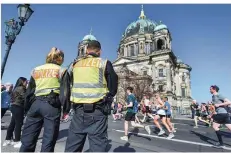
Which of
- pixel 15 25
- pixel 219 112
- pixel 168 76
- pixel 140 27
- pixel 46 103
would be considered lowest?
pixel 219 112

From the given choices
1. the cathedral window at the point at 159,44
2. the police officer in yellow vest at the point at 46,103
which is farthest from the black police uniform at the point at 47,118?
the cathedral window at the point at 159,44

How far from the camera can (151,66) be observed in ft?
162

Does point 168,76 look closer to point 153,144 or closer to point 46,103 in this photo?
point 153,144

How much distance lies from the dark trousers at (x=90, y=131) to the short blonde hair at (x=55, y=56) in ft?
4.13

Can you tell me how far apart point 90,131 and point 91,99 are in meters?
0.42

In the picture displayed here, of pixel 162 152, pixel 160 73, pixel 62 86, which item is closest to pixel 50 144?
pixel 62 86

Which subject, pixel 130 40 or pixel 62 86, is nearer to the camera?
pixel 62 86

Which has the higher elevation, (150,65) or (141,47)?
(141,47)

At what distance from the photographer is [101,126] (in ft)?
8.20

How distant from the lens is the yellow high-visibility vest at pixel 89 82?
2639 millimetres

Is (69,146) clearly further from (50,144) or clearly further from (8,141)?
(8,141)

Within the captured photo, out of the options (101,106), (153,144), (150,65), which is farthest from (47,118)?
(150,65)

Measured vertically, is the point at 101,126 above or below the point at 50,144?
above

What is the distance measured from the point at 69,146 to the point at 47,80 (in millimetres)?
1199
